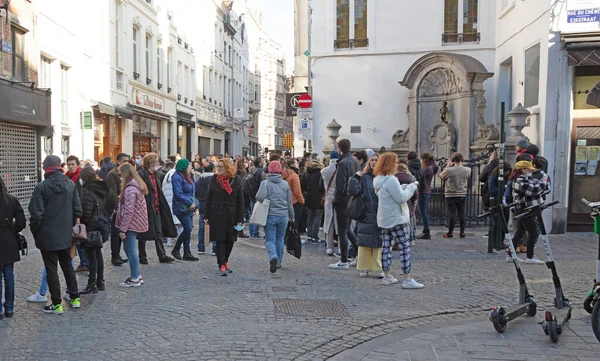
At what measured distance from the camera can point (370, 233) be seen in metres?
8.04

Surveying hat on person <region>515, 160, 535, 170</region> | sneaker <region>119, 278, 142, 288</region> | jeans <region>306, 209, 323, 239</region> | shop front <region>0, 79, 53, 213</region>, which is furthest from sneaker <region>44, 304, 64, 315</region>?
shop front <region>0, 79, 53, 213</region>

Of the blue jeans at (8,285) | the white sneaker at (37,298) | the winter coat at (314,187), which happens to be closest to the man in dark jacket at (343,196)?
the winter coat at (314,187)

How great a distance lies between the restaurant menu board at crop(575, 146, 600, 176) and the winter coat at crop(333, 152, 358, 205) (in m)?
6.60

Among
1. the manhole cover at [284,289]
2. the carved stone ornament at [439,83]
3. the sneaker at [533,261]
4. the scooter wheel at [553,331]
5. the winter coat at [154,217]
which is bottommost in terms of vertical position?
the manhole cover at [284,289]

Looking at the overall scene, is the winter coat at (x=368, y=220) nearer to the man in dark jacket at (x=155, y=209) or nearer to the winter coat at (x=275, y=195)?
the winter coat at (x=275, y=195)

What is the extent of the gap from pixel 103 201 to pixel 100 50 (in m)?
16.1

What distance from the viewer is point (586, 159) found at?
12828 millimetres

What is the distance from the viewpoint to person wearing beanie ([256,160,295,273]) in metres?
8.65

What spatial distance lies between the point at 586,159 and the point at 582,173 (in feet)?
1.06

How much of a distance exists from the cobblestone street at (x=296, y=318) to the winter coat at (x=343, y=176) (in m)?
1.17

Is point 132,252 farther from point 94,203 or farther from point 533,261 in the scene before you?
point 533,261

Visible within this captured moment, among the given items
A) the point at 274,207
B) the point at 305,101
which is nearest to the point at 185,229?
the point at 274,207

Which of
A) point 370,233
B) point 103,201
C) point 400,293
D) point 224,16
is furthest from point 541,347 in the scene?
point 224,16

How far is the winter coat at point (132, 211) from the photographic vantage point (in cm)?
765
